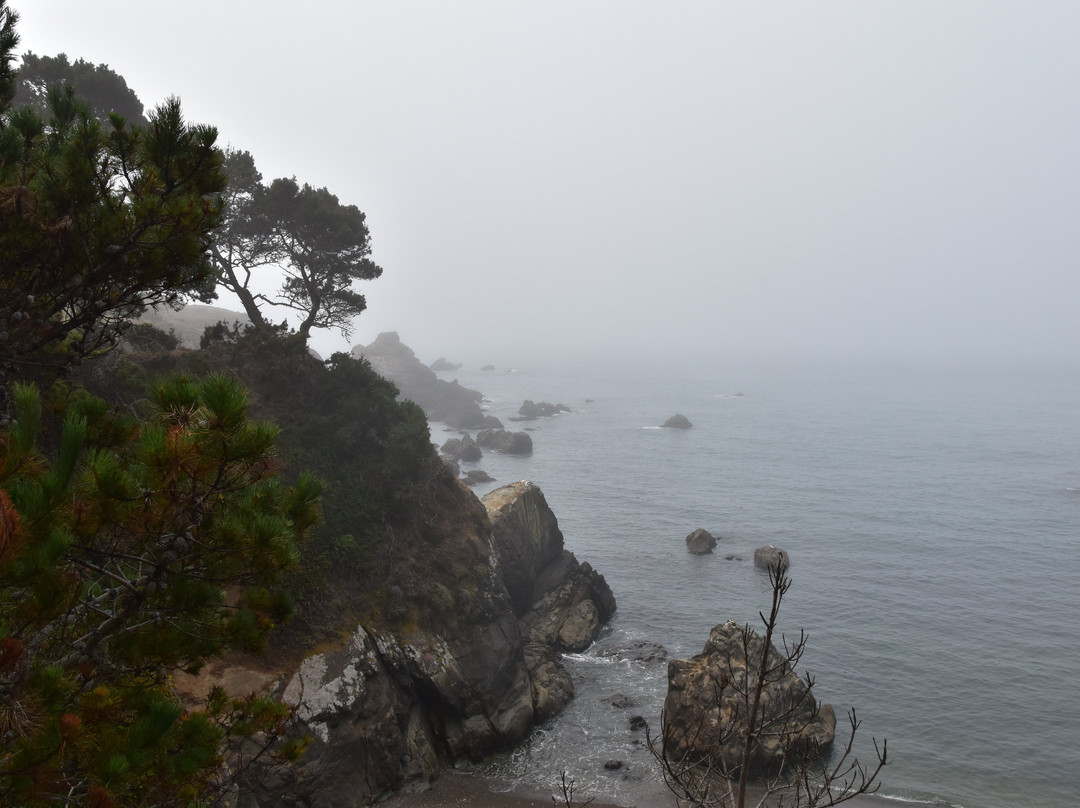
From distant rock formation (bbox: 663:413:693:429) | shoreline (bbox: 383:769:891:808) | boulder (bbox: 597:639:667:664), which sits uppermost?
distant rock formation (bbox: 663:413:693:429)

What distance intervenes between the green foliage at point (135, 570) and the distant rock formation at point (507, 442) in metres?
75.7

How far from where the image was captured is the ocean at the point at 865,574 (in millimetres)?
26641

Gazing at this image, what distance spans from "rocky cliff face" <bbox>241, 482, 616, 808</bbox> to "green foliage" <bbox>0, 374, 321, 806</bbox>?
11472mm

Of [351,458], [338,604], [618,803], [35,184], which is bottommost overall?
[618,803]

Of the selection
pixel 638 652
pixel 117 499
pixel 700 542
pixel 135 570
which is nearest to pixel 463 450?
pixel 700 542

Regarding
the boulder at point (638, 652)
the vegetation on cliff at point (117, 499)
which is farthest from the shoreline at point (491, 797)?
the vegetation on cliff at point (117, 499)

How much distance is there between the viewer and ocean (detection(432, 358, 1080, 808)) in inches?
1049

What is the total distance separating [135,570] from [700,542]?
45269mm

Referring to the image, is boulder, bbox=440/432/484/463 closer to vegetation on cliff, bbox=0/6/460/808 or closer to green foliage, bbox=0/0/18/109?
vegetation on cliff, bbox=0/6/460/808

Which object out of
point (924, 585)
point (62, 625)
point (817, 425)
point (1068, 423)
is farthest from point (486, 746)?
point (1068, 423)

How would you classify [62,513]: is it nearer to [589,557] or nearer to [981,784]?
[981,784]

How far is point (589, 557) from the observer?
48.6m

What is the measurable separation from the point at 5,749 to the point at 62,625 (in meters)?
1.11

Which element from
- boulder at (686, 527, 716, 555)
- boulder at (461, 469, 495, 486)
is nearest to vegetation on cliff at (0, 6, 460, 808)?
boulder at (686, 527, 716, 555)
